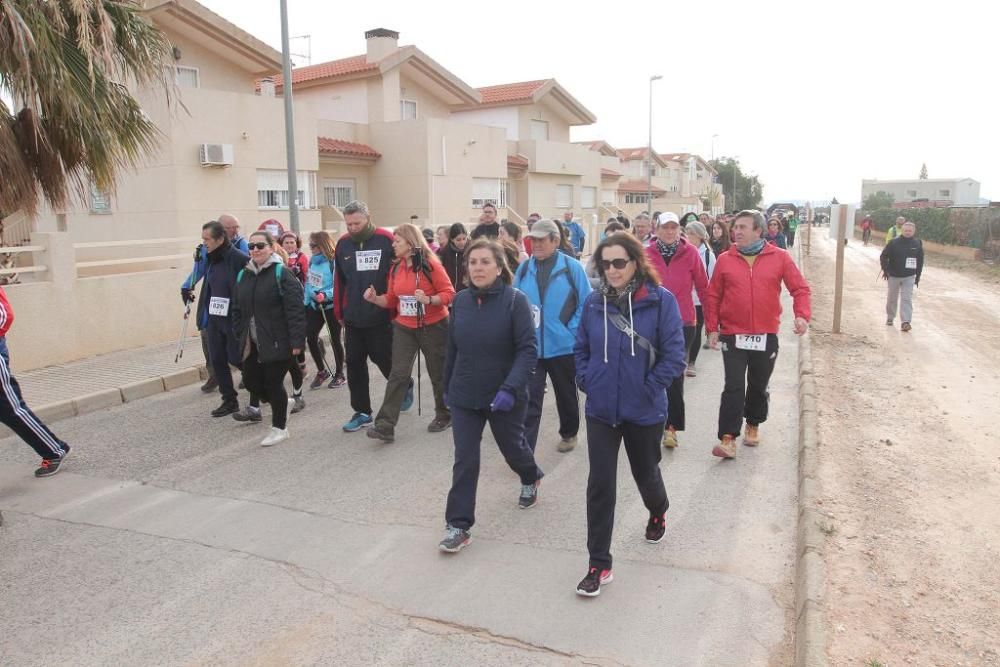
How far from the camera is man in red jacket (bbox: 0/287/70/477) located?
556 centimetres

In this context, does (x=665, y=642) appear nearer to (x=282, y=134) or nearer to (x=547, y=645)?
(x=547, y=645)

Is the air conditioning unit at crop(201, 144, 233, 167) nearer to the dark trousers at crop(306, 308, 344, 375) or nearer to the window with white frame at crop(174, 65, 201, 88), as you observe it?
the window with white frame at crop(174, 65, 201, 88)

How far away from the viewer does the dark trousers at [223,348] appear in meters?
7.02

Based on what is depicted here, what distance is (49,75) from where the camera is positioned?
6.79 m

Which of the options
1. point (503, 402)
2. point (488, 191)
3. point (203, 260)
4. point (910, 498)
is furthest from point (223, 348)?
point (488, 191)

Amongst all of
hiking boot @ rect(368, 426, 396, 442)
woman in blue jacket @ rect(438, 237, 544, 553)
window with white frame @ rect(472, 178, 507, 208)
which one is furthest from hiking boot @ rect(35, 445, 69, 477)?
window with white frame @ rect(472, 178, 507, 208)

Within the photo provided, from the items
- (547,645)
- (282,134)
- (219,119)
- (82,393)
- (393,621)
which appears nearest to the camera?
(547,645)

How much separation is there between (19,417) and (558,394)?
4.09 m

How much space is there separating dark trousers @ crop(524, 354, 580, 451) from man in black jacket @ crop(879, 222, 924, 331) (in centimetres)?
915

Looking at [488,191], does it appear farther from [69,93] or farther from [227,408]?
[69,93]

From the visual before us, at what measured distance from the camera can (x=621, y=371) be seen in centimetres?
395

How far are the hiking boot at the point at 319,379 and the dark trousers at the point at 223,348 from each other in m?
1.45

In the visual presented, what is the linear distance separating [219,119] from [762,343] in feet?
48.1

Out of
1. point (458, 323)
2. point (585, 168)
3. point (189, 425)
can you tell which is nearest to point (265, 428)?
point (189, 425)
